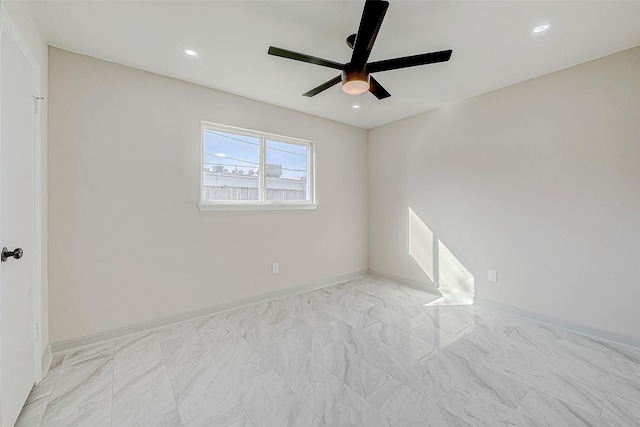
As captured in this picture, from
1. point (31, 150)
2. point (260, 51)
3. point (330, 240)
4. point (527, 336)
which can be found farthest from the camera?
point (330, 240)

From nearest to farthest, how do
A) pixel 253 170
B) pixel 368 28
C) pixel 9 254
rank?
pixel 9 254
pixel 368 28
pixel 253 170

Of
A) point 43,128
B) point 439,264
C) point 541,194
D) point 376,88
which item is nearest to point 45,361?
point 43,128

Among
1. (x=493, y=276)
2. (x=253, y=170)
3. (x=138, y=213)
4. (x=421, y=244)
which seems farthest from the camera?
(x=421, y=244)

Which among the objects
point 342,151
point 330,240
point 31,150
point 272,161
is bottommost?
point 330,240

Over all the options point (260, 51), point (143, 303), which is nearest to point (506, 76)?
point (260, 51)

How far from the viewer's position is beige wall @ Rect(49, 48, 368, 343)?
2180mm

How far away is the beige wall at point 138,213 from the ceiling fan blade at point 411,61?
1853 millimetres

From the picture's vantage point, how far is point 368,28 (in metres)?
1.49

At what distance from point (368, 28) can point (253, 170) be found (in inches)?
87.0

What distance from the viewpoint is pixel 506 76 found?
2662 millimetres

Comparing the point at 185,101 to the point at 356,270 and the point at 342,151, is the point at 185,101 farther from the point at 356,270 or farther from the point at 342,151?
the point at 356,270

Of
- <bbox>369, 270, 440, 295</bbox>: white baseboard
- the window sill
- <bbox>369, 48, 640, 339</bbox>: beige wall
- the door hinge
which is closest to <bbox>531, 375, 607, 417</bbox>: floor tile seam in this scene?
<bbox>369, 48, 640, 339</bbox>: beige wall

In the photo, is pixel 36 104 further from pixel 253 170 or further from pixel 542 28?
pixel 542 28

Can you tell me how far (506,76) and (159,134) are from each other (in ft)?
11.8
